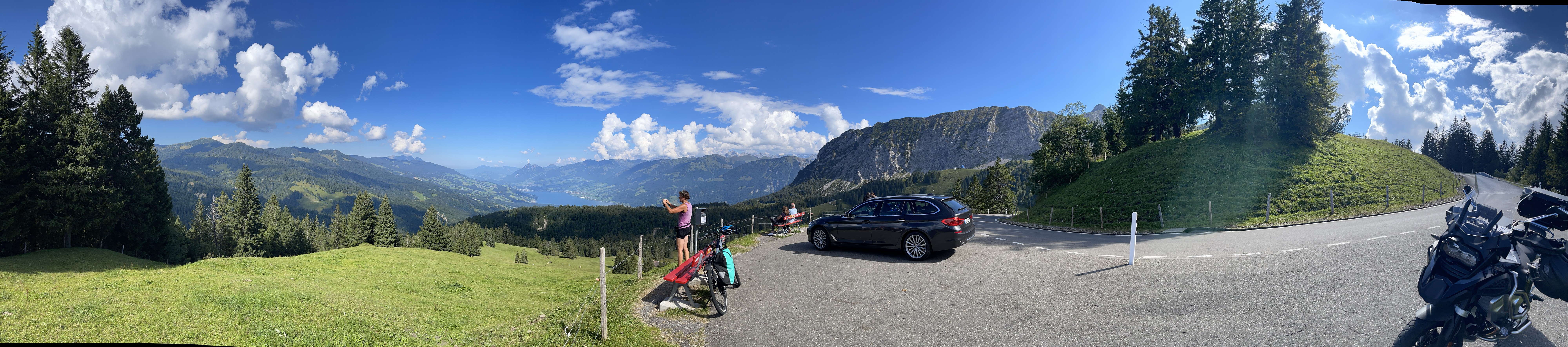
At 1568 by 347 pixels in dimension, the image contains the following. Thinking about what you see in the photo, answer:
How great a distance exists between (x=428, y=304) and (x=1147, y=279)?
1761 centimetres

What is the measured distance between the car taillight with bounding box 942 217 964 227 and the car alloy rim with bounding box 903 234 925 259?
604 millimetres

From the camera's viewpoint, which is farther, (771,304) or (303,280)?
(303,280)

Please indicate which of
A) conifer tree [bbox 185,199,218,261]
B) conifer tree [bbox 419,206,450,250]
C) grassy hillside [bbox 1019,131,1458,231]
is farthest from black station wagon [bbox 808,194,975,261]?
conifer tree [bbox 419,206,450,250]

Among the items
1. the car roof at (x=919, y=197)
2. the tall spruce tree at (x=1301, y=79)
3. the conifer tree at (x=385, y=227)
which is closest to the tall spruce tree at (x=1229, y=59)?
the tall spruce tree at (x=1301, y=79)

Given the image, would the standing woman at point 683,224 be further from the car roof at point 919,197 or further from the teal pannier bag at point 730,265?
the car roof at point 919,197

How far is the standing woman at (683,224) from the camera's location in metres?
9.95

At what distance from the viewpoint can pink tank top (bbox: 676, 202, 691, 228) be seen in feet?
32.9

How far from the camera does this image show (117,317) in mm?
7191

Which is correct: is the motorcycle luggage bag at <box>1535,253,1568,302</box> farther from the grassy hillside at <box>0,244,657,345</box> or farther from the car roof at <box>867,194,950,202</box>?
the car roof at <box>867,194,950,202</box>

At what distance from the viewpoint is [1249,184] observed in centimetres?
2111

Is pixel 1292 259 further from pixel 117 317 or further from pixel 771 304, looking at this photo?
pixel 117 317

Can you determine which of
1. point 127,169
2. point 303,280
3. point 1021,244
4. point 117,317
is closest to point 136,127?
point 127,169

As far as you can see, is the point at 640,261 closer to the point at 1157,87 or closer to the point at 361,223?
the point at 1157,87

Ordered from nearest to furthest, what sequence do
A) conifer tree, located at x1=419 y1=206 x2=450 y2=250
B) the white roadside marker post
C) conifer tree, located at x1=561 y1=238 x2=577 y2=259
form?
the white roadside marker post → conifer tree, located at x1=419 y1=206 x2=450 y2=250 → conifer tree, located at x1=561 y1=238 x2=577 y2=259
